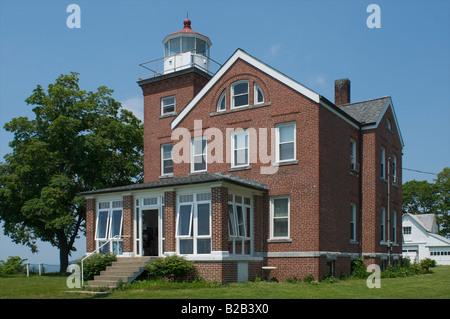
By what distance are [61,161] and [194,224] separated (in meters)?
17.1

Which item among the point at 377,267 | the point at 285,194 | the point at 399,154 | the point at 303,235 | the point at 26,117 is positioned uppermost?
the point at 26,117

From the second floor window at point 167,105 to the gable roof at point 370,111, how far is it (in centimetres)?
1027

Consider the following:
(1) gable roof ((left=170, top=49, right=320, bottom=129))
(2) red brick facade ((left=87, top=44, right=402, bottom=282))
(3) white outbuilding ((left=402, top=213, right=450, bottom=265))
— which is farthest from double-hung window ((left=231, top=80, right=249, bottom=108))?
(3) white outbuilding ((left=402, top=213, right=450, bottom=265))

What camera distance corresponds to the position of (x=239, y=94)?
24234 mm

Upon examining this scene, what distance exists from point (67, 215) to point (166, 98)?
10.2 metres

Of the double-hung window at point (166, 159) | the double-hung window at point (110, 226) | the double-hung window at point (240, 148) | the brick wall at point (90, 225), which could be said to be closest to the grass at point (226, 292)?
the double-hung window at point (110, 226)

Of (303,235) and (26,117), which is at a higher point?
(26,117)

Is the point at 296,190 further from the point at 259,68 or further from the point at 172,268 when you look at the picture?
the point at 172,268

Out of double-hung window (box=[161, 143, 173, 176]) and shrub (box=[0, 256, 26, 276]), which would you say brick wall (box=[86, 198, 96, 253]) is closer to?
double-hung window (box=[161, 143, 173, 176])
